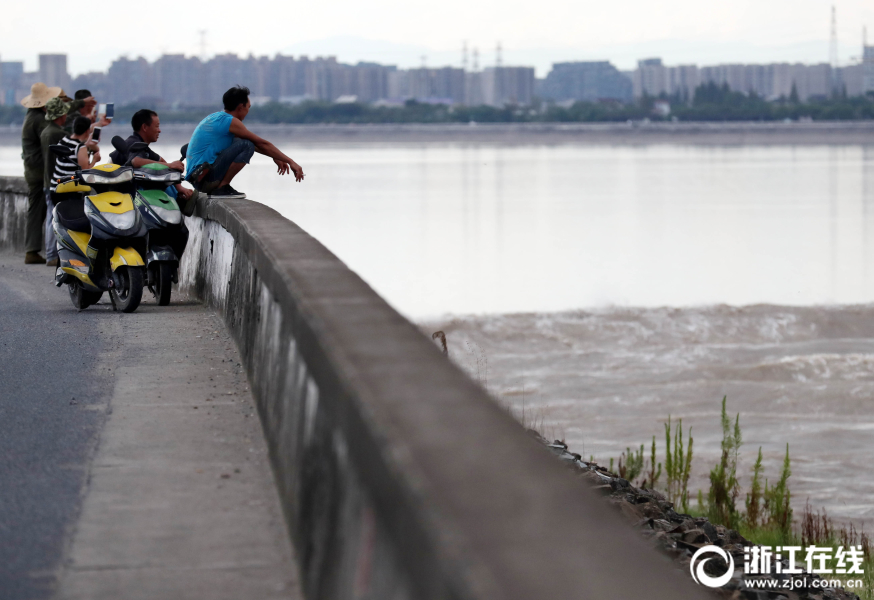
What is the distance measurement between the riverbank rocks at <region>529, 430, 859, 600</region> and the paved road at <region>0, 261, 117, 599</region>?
247 centimetres

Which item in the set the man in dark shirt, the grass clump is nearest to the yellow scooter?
the man in dark shirt

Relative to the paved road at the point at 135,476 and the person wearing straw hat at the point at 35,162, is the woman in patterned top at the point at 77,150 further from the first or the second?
the paved road at the point at 135,476

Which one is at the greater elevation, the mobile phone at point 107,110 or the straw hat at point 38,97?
the straw hat at point 38,97

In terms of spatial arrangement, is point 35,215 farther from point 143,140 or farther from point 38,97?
point 143,140

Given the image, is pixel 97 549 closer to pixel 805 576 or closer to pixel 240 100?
pixel 805 576

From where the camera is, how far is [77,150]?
37.6 feet

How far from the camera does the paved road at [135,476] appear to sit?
412 centimetres

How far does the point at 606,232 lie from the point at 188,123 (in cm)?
13019

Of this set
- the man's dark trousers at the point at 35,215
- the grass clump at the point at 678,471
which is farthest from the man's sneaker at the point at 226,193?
the man's dark trousers at the point at 35,215

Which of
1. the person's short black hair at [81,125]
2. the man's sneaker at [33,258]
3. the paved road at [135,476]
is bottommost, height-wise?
the paved road at [135,476]

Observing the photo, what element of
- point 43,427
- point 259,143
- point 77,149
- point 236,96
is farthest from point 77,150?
point 43,427

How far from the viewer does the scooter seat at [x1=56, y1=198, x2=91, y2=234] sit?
10859 mm

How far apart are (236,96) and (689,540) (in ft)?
17.5

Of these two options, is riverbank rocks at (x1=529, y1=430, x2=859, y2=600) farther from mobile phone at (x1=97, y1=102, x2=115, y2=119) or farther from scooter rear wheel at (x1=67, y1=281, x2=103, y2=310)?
mobile phone at (x1=97, y1=102, x2=115, y2=119)
